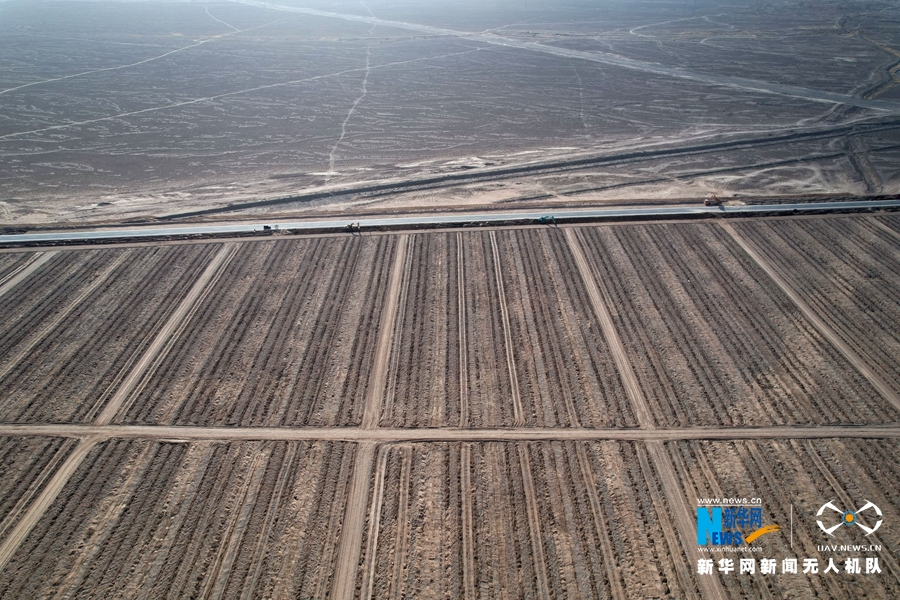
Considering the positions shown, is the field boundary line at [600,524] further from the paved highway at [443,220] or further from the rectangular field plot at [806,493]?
the paved highway at [443,220]

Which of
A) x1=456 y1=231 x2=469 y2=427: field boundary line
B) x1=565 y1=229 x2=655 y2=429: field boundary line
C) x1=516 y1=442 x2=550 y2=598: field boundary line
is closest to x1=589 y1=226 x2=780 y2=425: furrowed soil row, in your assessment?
x1=565 y1=229 x2=655 y2=429: field boundary line

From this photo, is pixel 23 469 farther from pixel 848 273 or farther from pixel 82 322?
pixel 848 273

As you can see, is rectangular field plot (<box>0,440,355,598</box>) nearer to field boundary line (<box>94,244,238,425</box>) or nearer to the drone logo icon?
field boundary line (<box>94,244,238,425</box>)

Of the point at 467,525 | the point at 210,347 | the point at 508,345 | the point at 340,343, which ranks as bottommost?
the point at 467,525

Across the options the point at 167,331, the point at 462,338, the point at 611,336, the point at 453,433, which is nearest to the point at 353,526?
the point at 453,433

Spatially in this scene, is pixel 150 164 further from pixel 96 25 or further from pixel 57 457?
pixel 96 25

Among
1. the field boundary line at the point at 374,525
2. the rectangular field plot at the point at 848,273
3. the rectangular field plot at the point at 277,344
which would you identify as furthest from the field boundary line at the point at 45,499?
the rectangular field plot at the point at 848,273
